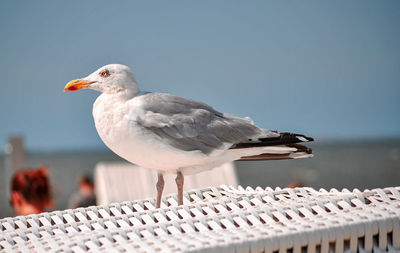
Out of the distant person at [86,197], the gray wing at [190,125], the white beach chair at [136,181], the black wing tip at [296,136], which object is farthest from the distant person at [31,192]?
the white beach chair at [136,181]

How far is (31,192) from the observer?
469cm

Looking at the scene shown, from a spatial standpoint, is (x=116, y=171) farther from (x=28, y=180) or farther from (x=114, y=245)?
(x=114, y=245)

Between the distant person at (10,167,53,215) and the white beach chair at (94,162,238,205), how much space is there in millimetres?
2666

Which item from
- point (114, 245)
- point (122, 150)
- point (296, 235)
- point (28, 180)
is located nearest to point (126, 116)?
point (122, 150)

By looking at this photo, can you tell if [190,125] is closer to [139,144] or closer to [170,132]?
[170,132]

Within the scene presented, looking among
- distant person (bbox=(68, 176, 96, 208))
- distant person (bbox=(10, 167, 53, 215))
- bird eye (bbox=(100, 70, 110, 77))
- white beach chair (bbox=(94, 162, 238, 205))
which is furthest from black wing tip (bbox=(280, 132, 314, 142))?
white beach chair (bbox=(94, 162, 238, 205))

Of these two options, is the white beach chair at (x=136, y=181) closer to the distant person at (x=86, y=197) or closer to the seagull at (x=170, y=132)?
the distant person at (x=86, y=197)

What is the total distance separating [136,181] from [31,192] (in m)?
2.96

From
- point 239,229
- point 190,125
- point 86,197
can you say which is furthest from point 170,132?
point 86,197

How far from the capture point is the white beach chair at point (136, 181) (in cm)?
744

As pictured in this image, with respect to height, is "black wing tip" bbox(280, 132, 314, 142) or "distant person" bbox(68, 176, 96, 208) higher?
"black wing tip" bbox(280, 132, 314, 142)

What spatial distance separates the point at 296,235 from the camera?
6.75 ft

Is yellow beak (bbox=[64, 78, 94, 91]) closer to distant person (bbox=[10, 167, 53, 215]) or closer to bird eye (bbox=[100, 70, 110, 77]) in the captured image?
bird eye (bbox=[100, 70, 110, 77])

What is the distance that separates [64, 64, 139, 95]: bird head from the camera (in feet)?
9.70
